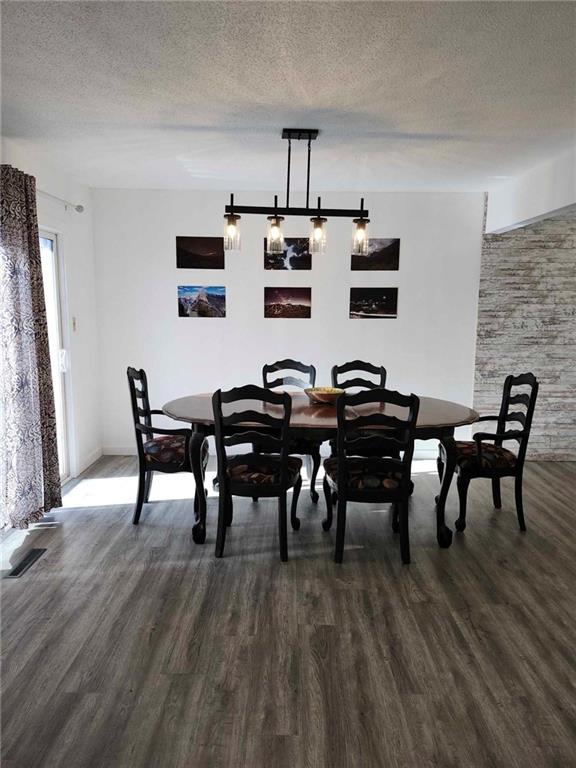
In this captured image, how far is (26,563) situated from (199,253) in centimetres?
314

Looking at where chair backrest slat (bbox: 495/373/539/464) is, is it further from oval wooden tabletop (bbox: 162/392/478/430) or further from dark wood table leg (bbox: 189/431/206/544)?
dark wood table leg (bbox: 189/431/206/544)

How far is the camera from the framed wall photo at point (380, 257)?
514 cm

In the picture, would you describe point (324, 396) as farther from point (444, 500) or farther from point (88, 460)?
point (88, 460)

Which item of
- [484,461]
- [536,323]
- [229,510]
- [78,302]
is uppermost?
[78,302]

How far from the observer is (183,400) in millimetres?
3850

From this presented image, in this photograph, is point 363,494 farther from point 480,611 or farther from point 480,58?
point 480,58

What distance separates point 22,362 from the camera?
340 cm

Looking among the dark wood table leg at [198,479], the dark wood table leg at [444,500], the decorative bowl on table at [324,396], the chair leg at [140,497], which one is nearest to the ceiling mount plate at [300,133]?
the decorative bowl on table at [324,396]

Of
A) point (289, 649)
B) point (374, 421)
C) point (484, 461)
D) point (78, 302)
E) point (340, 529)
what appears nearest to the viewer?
point (289, 649)

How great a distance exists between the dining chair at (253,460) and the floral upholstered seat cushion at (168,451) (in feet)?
1.35

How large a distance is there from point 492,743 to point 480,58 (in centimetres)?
260

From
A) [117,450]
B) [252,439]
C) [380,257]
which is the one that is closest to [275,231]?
[252,439]

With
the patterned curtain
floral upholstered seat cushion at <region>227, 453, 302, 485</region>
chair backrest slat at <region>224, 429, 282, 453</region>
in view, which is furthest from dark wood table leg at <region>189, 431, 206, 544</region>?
the patterned curtain

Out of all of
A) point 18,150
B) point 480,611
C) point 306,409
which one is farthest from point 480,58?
point 18,150
